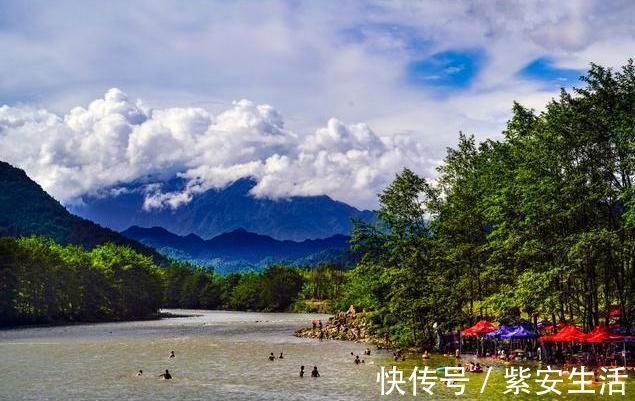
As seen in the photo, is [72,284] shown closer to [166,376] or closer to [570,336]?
[166,376]

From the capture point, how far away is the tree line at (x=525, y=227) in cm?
5125

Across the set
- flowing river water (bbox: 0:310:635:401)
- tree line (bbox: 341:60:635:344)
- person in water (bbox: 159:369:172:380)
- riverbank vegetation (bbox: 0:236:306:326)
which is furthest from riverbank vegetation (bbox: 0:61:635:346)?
riverbank vegetation (bbox: 0:236:306:326)

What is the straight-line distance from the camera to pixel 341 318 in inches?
4277

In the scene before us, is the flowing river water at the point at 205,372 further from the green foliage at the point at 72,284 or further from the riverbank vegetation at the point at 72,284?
the green foliage at the point at 72,284

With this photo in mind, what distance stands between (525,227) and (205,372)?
109 feet

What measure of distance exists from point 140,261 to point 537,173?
154 meters

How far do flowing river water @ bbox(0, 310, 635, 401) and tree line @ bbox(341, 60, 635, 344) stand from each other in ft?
24.1

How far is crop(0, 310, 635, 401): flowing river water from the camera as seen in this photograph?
43.9 m

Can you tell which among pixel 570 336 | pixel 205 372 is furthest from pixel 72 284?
pixel 570 336

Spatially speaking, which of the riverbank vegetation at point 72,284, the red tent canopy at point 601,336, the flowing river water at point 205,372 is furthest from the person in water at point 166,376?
the riverbank vegetation at point 72,284

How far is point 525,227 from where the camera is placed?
188 feet

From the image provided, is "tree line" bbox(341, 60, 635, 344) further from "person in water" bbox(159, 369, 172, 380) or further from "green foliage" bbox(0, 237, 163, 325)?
"green foliage" bbox(0, 237, 163, 325)

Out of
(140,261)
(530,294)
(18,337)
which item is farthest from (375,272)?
(140,261)

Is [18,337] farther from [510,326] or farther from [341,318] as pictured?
[510,326]
